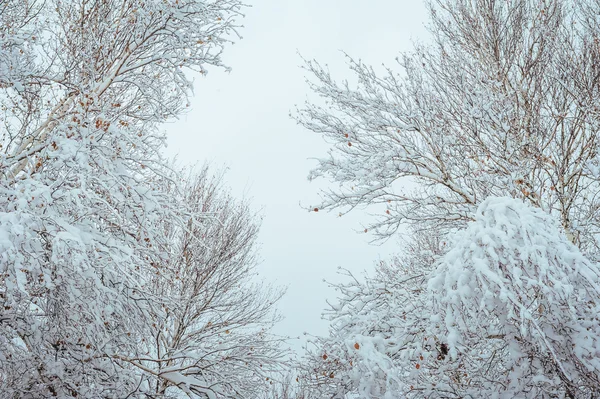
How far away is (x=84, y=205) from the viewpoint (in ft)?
9.37

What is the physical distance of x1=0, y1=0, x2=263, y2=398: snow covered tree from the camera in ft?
8.51

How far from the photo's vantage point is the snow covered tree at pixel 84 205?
259 cm

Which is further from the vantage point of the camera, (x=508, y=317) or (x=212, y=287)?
(x=212, y=287)

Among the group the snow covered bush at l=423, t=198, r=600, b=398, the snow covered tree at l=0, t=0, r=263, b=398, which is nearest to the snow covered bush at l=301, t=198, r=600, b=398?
the snow covered bush at l=423, t=198, r=600, b=398

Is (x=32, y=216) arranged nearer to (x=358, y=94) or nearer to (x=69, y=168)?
(x=69, y=168)

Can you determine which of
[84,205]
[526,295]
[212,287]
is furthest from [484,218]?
[212,287]

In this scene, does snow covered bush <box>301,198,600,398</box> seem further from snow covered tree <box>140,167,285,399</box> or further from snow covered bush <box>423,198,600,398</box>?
snow covered tree <box>140,167,285,399</box>

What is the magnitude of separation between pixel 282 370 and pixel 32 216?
4.18 meters

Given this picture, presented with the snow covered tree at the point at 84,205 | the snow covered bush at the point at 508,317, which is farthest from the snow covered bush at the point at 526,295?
the snow covered tree at the point at 84,205

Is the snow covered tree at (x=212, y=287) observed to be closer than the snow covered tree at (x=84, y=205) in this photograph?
No

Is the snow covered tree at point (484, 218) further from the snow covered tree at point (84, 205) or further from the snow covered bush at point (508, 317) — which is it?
the snow covered tree at point (84, 205)

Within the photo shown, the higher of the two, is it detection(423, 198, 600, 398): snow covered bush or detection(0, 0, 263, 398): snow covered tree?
detection(0, 0, 263, 398): snow covered tree

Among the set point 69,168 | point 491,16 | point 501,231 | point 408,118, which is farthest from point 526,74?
point 69,168

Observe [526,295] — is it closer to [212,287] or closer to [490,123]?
[490,123]
